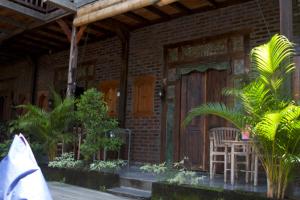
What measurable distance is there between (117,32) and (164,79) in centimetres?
185

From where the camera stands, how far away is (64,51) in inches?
483

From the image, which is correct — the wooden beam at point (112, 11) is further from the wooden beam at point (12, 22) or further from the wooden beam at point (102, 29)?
the wooden beam at point (12, 22)

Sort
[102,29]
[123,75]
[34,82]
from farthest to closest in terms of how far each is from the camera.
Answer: [34,82] < [102,29] < [123,75]

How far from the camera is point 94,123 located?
24.9 ft

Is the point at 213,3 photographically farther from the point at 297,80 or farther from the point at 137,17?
the point at 297,80

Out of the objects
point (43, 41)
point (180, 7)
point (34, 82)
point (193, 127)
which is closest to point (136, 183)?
point (193, 127)

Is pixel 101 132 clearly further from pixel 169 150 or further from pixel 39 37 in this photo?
pixel 39 37

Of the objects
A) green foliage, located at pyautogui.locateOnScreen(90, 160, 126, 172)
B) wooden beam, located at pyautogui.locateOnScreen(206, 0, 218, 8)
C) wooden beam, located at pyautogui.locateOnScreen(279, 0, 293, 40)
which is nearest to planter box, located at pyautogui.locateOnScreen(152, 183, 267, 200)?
green foliage, located at pyautogui.locateOnScreen(90, 160, 126, 172)

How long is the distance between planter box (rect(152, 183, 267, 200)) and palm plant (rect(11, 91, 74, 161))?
9.56 feet

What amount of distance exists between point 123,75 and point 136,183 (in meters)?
3.72

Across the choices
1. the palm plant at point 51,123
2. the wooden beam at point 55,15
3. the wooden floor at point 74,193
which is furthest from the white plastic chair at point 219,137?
the wooden beam at point 55,15

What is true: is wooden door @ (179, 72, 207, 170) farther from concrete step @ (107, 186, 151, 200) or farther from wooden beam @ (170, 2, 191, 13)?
concrete step @ (107, 186, 151, 200)

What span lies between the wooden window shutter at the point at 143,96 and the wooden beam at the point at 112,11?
1.97m

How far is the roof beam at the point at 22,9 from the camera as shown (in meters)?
9.05
